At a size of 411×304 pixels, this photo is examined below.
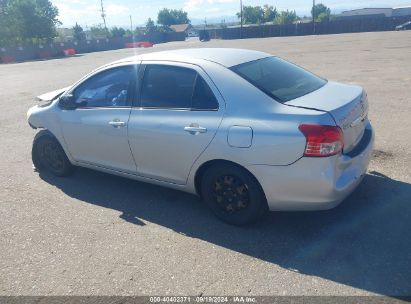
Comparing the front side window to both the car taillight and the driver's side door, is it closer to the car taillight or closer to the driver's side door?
the driver's side door

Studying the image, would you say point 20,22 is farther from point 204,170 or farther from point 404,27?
point 204,170

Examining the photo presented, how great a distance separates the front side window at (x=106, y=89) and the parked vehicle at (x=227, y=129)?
0.5 inches

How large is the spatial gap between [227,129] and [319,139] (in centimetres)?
81

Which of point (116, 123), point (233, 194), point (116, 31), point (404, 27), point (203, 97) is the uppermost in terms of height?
point (116, 31)

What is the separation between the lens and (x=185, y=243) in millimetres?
3527

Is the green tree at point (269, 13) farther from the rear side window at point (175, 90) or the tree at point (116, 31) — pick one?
the rear side window at point (175, 90)

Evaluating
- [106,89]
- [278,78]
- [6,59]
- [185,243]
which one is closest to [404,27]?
[6,59]

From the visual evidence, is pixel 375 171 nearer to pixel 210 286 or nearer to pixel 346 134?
Answer: pixel 346 134

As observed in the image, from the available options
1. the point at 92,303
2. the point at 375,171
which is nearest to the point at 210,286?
the point at 92,303

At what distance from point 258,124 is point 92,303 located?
1.97 meters

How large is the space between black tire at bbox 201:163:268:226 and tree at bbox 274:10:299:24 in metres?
85.8

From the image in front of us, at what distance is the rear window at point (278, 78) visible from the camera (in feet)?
11.7

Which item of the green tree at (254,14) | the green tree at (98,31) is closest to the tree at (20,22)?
the green tree at (98,31)

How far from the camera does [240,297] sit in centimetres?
278
